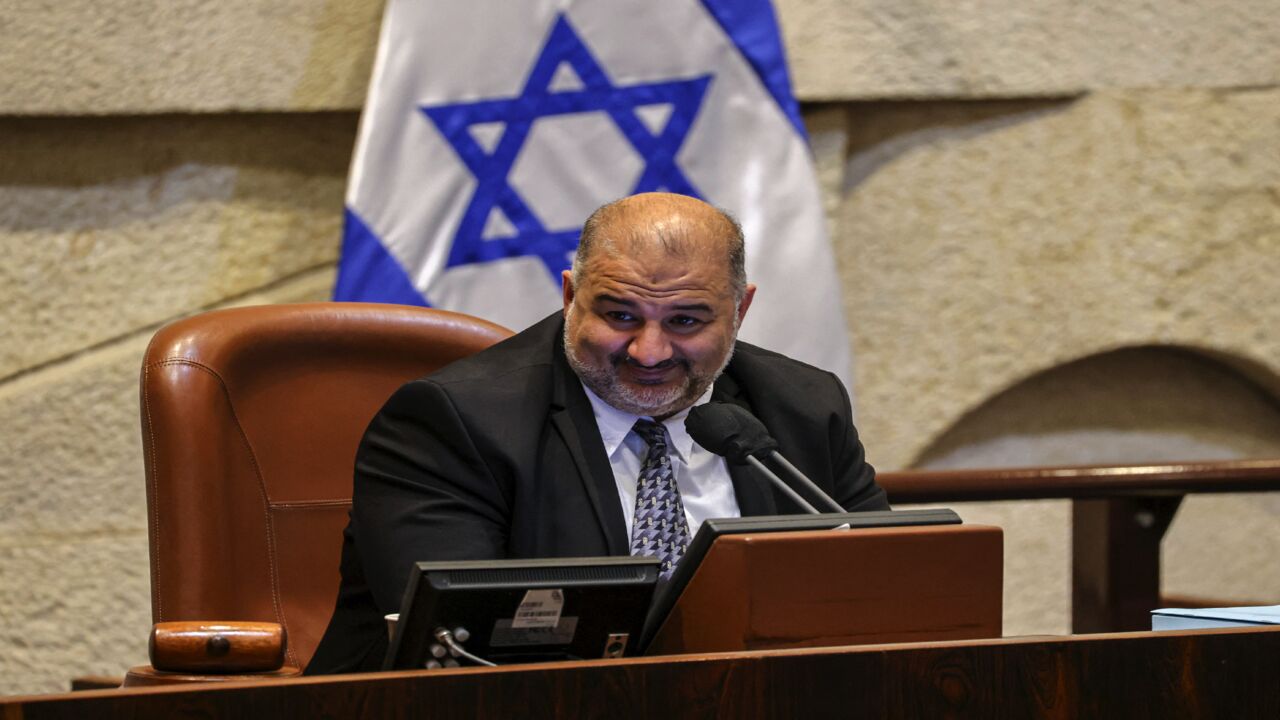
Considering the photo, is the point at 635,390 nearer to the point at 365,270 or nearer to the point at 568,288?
the point at 568,288

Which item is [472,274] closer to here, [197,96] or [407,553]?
[197,96]

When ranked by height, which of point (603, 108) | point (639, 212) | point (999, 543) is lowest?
point (999, 543)

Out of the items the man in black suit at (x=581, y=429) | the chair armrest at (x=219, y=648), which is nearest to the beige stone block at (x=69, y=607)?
the man in black suit at (x=581, y=429)

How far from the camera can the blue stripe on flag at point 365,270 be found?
2.90 meters

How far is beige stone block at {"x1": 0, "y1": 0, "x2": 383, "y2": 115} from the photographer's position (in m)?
3.07

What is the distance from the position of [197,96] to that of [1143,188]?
2094mm

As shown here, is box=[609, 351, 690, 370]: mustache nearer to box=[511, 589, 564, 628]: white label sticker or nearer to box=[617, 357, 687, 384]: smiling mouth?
box=[617, 357, 687, 384]: smiling mouth

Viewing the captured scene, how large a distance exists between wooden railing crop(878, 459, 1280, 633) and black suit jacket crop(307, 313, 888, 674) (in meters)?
0.65

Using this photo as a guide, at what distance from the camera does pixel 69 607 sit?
3.13 meters

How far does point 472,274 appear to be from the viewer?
9.84 feet

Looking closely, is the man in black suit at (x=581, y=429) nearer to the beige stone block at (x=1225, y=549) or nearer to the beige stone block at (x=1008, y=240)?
the beige stone block at (x=1008, y=240)

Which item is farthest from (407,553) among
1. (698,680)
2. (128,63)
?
(128,63)

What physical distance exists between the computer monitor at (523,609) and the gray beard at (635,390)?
64 cm

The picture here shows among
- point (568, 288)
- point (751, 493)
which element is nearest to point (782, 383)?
point (751, 493)
